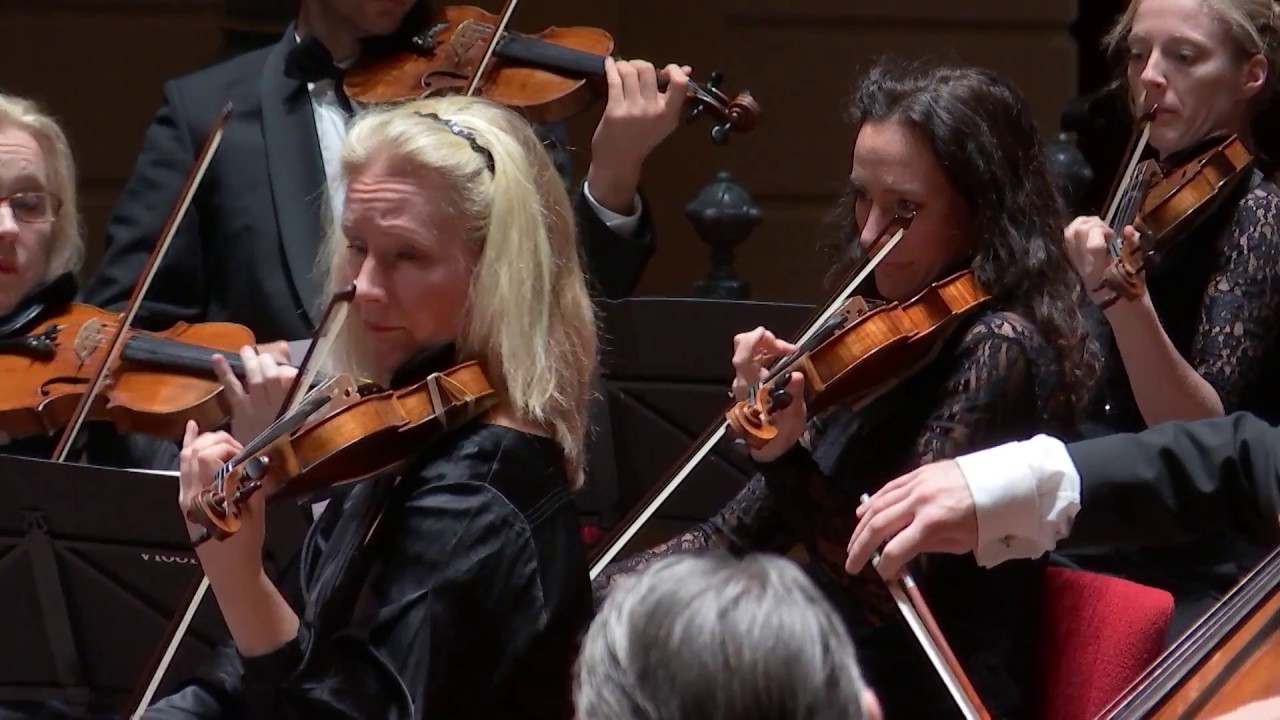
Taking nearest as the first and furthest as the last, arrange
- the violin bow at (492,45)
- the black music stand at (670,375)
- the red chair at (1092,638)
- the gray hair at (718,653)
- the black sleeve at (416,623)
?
the gray hair at (718,653), the black sleeve at (416,623), the red chair at (1092,638), the black music stand at (670,375), the violin bow at (492,45)

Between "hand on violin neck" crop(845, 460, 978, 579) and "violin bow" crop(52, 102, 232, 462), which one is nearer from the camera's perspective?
"hand on violin neck" crop(845, 460, 978, 579)

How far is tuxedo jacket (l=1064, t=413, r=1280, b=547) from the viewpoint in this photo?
160 cm

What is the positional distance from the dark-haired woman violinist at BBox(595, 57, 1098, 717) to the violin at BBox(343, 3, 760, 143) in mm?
403

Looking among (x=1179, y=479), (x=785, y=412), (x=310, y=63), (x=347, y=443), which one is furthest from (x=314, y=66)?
(x=1179, y=479)

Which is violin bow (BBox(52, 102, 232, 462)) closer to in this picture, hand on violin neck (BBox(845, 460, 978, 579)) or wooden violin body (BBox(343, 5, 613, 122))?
wooden violin body (BBox(343, 5, 613, 122))

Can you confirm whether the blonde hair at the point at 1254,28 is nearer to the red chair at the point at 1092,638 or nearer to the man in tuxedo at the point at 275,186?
the man in tuxedo at the point at 275,186

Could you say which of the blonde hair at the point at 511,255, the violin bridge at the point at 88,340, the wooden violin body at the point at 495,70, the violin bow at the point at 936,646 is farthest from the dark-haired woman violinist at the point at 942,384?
the violin bridge at the point at 88,340

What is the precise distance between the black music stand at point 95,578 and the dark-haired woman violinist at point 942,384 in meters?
0.47

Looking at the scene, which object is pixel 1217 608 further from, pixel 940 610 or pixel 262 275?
pixel 262 275

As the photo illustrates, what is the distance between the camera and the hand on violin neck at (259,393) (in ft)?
7.18

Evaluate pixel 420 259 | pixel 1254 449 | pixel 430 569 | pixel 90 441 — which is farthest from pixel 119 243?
pixel 1254 449

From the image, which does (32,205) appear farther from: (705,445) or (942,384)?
(942,384)

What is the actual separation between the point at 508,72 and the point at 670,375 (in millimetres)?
552

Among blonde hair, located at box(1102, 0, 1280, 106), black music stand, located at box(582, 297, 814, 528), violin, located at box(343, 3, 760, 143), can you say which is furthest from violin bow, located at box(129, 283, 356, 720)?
blonde hair, located at box(1102, 0, 1280, 106)
